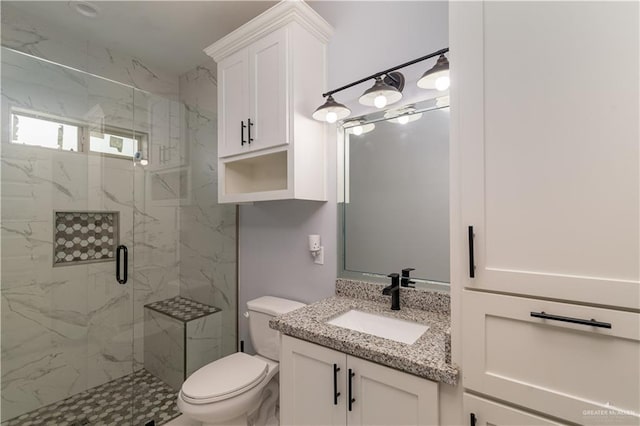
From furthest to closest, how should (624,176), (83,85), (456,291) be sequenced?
1. (83,85)
2. (456,291)
3. (624,176)

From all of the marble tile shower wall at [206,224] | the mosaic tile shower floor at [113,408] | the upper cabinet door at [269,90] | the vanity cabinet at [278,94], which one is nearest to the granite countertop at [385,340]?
the vanity cabinet at [278,94]

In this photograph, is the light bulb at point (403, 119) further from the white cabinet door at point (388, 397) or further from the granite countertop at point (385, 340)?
the white cabinet door at point (388, 397)

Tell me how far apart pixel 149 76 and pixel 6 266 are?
5.95 ft

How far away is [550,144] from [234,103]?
1616mm

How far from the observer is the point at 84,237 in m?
2.13

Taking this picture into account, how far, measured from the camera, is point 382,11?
60.5 inches

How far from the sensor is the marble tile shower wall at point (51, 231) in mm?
1789

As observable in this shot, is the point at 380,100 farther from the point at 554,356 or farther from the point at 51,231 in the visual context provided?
the point at 51,231

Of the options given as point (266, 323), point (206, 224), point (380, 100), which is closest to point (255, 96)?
point (380, 100)

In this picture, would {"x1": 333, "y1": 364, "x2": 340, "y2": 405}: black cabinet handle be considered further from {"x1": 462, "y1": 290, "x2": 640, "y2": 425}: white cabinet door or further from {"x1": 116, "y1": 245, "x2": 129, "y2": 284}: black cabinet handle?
{"x1": 116, "y1": 245, "x2": 129, "y2": 284}: black cabinet handle

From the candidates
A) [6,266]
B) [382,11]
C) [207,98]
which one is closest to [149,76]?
[207,98]

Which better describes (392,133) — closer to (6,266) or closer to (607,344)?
(607,344)

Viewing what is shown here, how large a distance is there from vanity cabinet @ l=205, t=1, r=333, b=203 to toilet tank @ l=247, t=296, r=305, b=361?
0.69 meters

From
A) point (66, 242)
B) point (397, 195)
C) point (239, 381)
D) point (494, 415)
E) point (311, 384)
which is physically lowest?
point (239, 381)
